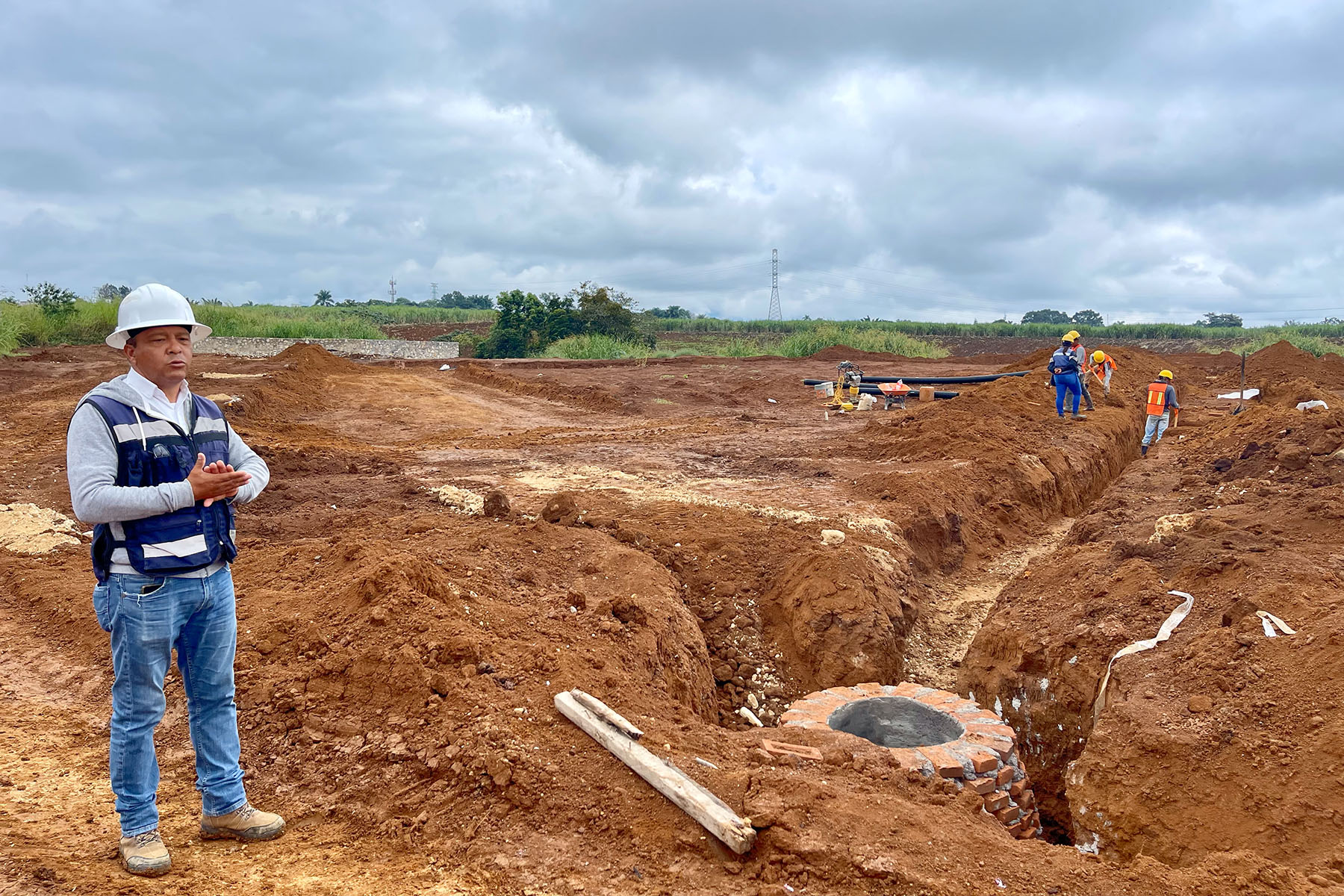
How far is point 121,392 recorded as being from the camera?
8.77 feet

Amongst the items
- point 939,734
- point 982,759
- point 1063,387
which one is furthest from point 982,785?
point 1063,387

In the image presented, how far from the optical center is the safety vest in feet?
40.1

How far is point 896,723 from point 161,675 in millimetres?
3458

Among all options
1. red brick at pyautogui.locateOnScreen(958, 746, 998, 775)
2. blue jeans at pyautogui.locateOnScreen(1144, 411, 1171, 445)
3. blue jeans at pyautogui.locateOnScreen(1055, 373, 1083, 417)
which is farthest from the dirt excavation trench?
blue jeans at pyautogui.locateOnScreen(1055, 373, 1083, 417)

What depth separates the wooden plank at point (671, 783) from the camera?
2797 mm

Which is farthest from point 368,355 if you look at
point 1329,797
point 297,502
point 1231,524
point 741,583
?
point 1329,797

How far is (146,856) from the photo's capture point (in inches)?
105

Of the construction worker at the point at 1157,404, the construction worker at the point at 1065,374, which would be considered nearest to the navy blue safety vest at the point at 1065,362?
the construction worker at the point at 1065,374

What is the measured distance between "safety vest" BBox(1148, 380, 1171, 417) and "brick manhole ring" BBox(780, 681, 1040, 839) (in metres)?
9.42

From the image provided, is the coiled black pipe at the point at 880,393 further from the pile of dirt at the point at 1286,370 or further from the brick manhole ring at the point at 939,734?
the brick manhole ring at the point at 939,734

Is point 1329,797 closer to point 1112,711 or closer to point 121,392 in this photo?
point 1112,711

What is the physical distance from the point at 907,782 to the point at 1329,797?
5.53 feet

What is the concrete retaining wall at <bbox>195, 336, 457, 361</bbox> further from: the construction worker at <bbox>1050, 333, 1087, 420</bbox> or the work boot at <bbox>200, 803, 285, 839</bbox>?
the work boot at <bbox>200, 803, 285, 839</bbox>

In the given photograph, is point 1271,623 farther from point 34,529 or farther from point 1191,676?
point 34,529
